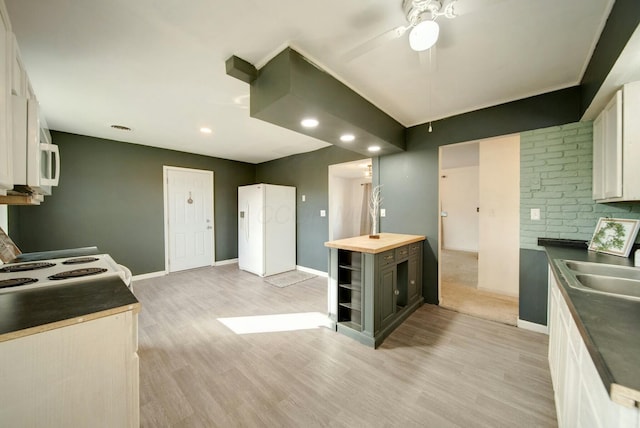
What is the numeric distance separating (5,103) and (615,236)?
13.0ft

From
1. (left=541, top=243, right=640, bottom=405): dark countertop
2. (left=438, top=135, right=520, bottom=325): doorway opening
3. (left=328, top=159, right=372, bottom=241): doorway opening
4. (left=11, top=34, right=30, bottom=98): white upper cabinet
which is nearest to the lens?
(left=541, top=243, right=640, bottom=405): dark countertop

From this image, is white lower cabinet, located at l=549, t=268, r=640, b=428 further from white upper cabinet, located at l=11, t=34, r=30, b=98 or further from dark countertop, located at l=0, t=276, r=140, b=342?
white upper cabinet, located at l=11, t=34, r=30, b=98

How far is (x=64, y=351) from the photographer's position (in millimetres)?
867

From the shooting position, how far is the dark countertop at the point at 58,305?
826 millimetres

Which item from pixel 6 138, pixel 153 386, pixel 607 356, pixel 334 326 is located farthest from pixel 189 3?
pixel 334 326

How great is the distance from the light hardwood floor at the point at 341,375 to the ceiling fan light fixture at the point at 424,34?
2263 millimetres

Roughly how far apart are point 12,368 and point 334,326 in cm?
217

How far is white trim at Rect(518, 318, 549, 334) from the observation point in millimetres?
2357

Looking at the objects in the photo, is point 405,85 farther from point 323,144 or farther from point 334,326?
point 334,326

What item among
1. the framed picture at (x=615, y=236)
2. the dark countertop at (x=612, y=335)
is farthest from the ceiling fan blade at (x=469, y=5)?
the framed picture at (x=615, y=236)

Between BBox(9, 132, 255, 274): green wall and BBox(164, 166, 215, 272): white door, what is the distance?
5.7 inches

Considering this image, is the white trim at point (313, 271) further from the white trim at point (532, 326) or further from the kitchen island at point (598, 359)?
the kitchen island at point (598, 359)

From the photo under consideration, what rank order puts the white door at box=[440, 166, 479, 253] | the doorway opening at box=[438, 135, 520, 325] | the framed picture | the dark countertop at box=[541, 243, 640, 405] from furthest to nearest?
1. the white door at box=[440, 166, 479, 253]
2. the doorway opening at box=[438, 135, 520, 325]
3. the framed picture
4. the dark countertop at box=[541, 243, 640, 405]

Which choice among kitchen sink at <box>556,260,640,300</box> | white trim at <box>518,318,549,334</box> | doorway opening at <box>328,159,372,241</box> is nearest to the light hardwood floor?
white trim at <box>518,318,549,334</box>
